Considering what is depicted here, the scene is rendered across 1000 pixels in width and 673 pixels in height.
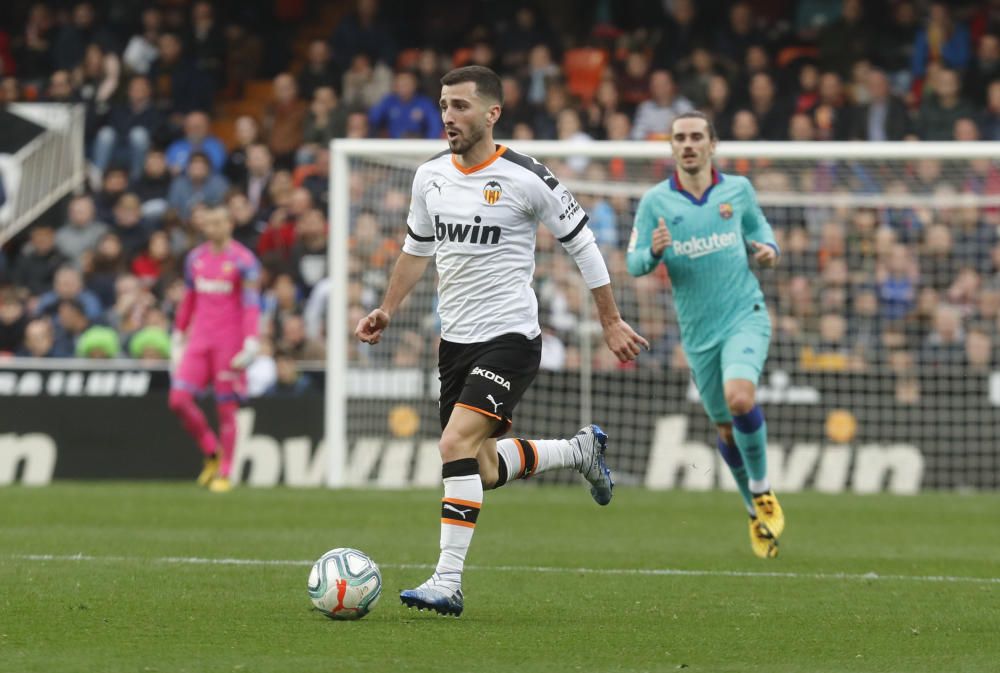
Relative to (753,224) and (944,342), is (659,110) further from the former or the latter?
(753,224)

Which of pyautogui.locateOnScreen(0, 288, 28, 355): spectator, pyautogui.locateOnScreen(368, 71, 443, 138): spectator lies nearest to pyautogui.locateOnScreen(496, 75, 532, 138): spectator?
pyautogui.locateOnScreen(368, 71, 443, 138): spectator

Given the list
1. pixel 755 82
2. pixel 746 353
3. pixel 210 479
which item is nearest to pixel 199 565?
pixel 746 353

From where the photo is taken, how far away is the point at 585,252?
7297 millimetres

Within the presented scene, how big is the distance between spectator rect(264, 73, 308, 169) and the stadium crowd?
4cm

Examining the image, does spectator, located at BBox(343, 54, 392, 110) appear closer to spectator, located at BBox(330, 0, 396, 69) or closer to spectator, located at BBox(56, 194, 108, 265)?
spectator, located at BBox(330, 0, 396, 69)

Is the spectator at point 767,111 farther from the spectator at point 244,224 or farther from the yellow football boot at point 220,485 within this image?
the yellow football boot at point 220,485

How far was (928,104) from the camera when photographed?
62.7 ft

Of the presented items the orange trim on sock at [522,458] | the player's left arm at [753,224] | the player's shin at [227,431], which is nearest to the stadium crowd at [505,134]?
the player's shin at [227,431]

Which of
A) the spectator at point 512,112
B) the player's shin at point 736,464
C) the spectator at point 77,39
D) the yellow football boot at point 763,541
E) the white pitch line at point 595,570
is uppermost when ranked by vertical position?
the spectator at point 77,39

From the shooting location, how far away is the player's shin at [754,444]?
384 inches

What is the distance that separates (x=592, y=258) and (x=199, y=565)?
2.72 metres

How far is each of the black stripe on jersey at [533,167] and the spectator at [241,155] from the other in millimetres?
14421

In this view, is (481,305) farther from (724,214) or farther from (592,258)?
(724,214)

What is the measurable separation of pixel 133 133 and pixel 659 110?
6.99m
